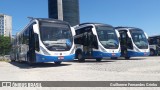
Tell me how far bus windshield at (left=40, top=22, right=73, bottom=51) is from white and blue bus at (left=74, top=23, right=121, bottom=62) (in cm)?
362

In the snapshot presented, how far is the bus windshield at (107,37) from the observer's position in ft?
68.6

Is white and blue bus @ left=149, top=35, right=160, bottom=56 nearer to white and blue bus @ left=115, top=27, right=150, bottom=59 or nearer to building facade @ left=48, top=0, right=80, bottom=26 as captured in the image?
white and blue bus @ left=115, top=27, right=150, bottom=59

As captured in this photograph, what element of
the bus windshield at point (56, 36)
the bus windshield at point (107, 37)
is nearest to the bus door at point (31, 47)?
the bus windshield at point (56, 36)

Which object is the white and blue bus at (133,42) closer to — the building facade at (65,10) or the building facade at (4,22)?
the building facade at (4,22)

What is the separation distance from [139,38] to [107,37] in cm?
497

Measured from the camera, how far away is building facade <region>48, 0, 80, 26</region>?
97.7m

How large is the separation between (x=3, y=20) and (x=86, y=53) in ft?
251

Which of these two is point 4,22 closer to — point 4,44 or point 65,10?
point 4,44

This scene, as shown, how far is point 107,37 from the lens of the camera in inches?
837

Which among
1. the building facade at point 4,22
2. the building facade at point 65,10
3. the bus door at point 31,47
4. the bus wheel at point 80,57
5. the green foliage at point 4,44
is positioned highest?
the building facade at point 65,10

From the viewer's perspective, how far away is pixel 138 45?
24562 millimetres

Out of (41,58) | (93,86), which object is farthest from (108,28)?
(93,86)

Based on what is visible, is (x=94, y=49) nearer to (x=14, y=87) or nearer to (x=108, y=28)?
(x=108, y=28)

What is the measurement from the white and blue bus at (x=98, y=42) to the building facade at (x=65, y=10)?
75.5m
